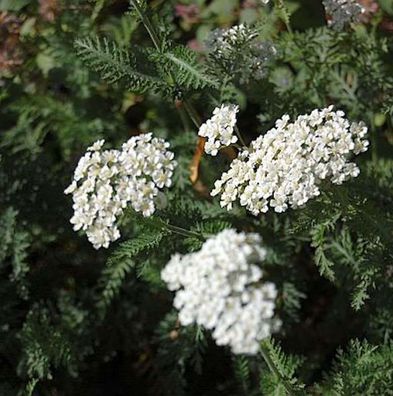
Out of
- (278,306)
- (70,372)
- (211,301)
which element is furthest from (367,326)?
(211,301)

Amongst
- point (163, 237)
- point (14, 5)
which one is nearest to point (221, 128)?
point (163, 237)

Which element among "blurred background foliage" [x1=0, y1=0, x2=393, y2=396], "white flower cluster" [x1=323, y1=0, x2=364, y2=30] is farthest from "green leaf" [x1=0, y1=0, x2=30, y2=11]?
"white flower cluster" [x1=323, y1=0, x2=364, y2=30]

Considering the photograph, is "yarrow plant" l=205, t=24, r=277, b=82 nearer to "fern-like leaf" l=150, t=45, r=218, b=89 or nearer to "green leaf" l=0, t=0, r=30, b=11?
"fern-like leaf" l=150, t=45, r=218, b=89

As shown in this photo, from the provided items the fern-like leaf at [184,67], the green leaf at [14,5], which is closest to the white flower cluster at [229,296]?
the fern-like leaf at [184,67]

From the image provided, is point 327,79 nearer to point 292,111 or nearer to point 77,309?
point 292,111

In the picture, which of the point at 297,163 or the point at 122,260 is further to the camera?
the point at 122,260

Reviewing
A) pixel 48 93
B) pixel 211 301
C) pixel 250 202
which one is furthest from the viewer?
pixel 48 93

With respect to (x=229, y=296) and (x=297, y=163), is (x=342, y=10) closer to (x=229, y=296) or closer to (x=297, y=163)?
(x=297, y=163)
